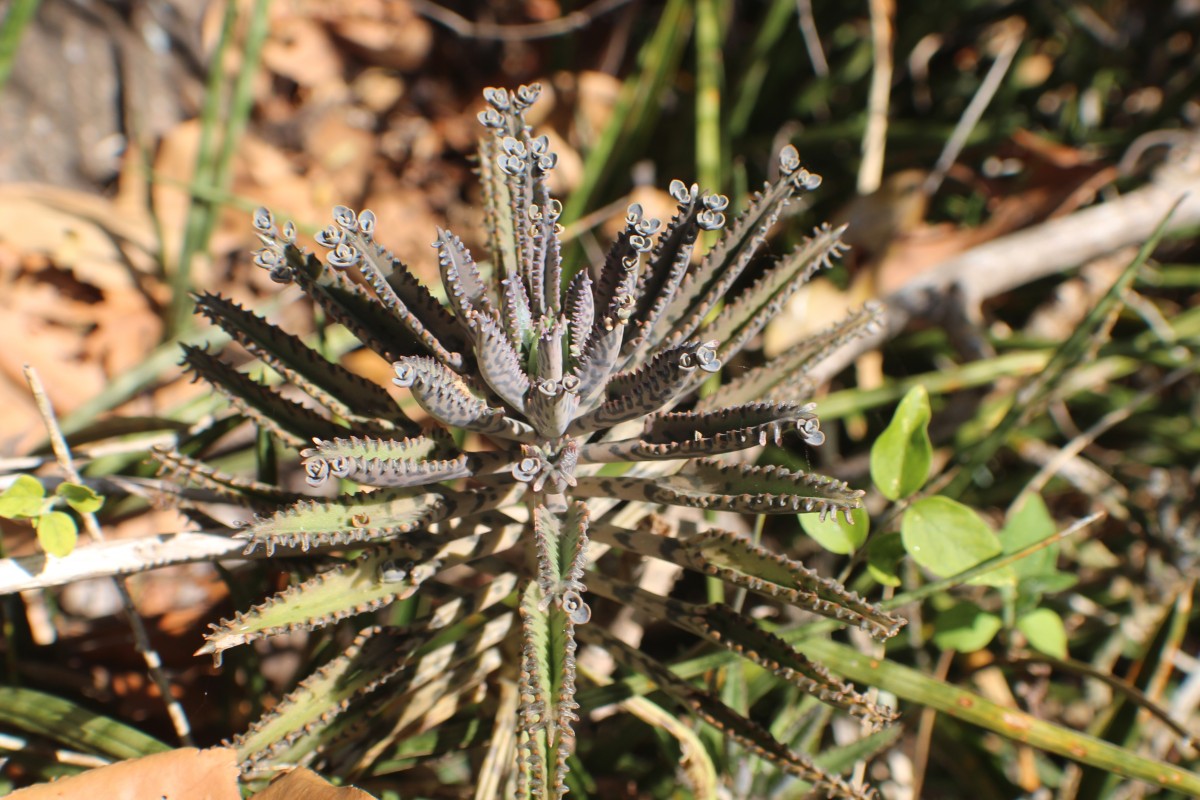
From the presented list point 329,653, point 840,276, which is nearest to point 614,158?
point 840,276

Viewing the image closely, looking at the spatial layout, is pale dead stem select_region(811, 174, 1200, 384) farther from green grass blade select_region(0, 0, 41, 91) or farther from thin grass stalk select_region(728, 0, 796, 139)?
green grass blade select_region(0, 0, 41, 91)

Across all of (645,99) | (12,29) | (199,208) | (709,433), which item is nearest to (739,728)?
(709,433)

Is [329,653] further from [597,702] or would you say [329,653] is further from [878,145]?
[878,145]

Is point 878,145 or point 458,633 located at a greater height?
point 878,145

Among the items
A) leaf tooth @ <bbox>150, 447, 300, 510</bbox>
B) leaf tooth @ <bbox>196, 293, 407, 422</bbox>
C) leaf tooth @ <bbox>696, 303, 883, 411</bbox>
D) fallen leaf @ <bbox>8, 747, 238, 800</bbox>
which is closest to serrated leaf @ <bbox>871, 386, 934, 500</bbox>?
leaf tooth @ <bbox>696, 303, 883, 411</bbox>

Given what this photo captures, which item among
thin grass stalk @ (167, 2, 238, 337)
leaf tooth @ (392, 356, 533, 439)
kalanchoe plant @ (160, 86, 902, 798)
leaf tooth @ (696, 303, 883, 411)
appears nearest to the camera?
leaf tooth @ (392, 356, 533, 439)

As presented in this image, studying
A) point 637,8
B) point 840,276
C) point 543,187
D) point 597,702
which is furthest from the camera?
point 637,8

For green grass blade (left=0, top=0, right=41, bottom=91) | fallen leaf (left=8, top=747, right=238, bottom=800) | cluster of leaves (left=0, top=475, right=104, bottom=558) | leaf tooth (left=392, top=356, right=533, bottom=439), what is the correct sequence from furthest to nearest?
green grass blade (left=0, top=0, right=41, bottom=91), cluster of leaves (left=0, top=475, right=104, bottom=558), fallen leaf (left=8, top=747, right=238, bottom=800), leaf tooth (left=392, top=356, right=533, bottom=439)

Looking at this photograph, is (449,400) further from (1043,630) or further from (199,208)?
(199,208)
